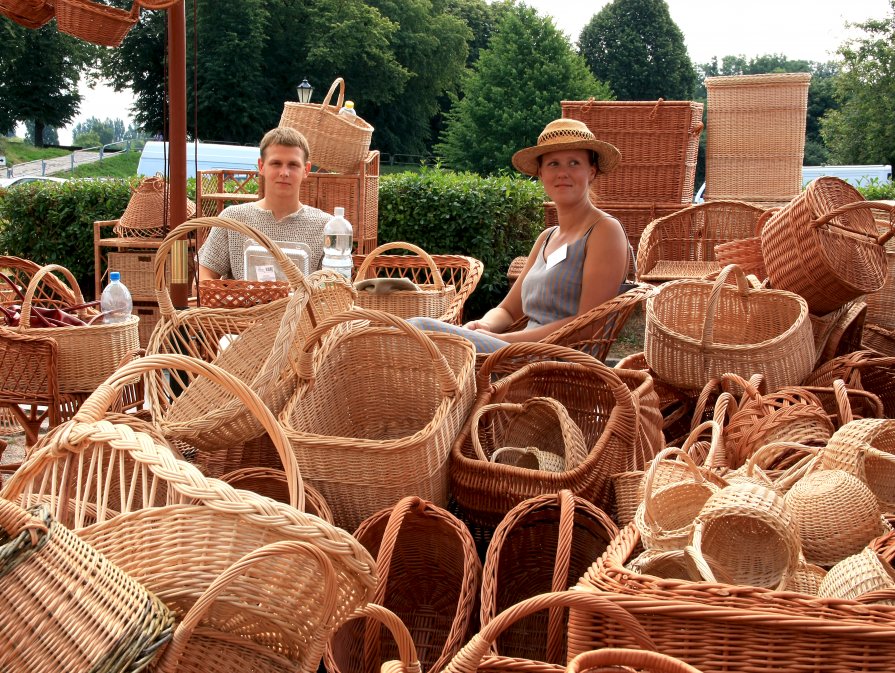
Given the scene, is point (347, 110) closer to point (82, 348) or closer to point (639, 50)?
point (82, 348)

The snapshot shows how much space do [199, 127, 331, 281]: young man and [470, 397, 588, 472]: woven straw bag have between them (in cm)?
164

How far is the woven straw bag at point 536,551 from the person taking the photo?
2.08 meters

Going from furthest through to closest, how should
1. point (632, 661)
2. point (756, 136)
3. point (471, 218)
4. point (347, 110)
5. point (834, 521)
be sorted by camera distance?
point (471, 218), point (756, 136), point (347, 110), point (834, 521), point (632, 661)

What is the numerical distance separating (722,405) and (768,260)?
1156mm

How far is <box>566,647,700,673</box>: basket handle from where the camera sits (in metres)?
1.09

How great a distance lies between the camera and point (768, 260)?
340 cm

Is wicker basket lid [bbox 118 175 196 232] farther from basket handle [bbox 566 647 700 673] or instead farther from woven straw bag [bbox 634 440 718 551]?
basket handle [bbox 566 647 700 673]

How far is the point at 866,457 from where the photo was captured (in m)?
1.93

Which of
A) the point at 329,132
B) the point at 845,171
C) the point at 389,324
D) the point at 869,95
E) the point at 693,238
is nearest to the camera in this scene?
the point at 389,324

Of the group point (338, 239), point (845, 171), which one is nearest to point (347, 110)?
point (338, 239)

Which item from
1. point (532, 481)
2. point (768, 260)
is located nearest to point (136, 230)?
point (768, 260)

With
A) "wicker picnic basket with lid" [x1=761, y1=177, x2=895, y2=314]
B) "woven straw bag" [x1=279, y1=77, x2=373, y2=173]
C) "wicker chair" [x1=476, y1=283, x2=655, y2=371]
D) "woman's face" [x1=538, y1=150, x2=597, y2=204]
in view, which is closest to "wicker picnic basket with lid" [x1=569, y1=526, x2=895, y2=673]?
"wicker chair" [x1=476, y1=283, x2=655, y2=371]

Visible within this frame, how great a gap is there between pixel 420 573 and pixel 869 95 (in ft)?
95.1

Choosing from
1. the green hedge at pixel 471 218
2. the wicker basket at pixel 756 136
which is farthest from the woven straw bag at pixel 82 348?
the green hedge at pixel 471 218
